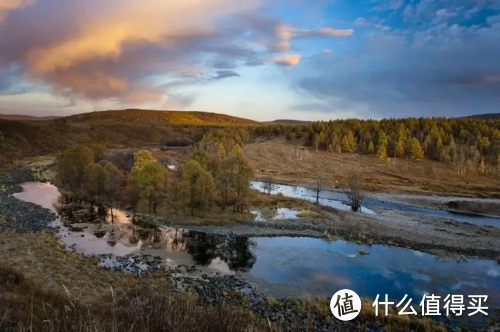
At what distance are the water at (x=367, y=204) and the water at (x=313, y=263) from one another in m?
24.1

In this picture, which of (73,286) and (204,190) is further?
(204,190)

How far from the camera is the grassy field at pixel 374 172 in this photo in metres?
87.8

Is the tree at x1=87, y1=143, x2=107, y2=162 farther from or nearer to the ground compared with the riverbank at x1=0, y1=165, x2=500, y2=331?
farther from the ground

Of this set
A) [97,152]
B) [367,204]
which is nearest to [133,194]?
[367,204]

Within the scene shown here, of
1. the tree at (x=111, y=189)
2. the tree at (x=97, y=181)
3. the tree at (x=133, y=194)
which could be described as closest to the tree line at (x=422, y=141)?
the tree at (x=111, y=189)

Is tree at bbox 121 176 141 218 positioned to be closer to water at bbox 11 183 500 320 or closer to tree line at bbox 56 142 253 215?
tree line at bbox 56 142 253 215

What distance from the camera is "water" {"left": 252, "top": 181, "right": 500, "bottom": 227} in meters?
60.7

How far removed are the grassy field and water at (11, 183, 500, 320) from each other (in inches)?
1914

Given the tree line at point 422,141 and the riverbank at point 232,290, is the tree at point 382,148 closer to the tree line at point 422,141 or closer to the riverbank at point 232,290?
the tree line at point 422,141

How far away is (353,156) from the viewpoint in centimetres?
12962

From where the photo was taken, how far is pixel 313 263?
3528cm

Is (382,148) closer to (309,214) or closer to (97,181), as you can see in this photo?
(309,214)

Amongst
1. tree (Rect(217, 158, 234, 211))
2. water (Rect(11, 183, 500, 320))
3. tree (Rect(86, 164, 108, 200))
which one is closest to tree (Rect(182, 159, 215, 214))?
tree (Rect(217, 158, 234, 211))

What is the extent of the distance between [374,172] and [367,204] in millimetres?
40263
